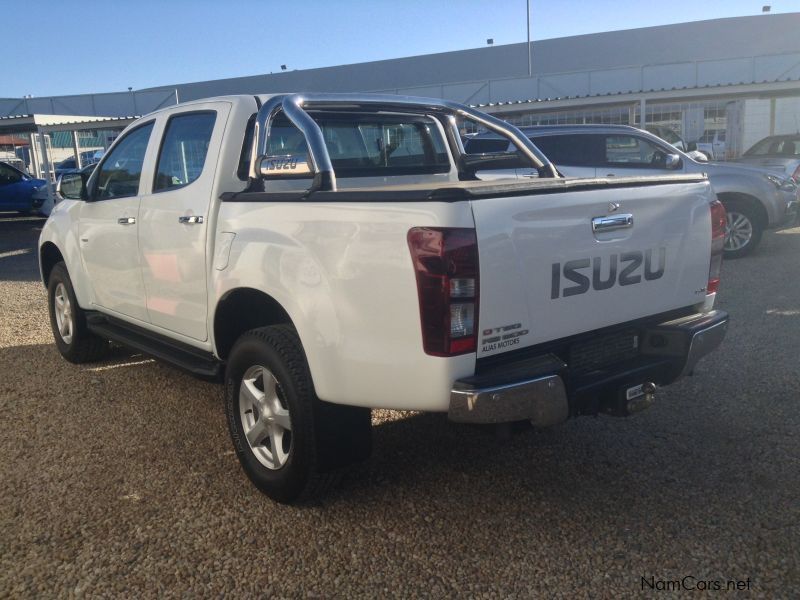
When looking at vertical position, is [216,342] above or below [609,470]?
above

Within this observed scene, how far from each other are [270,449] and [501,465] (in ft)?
4.02

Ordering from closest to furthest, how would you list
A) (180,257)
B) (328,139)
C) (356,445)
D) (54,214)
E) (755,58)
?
(356,445) → (180,257) → (328,139) → (54,214) → (755,58)

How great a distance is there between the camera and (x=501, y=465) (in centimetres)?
397

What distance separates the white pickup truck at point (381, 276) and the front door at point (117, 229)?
0.04 m

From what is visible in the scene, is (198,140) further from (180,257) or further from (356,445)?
(356,445)

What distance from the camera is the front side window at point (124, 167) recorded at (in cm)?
485

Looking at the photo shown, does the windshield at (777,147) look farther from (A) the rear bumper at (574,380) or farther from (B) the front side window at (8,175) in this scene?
(B) the front side window at (8,175)

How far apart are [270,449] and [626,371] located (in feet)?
5.65

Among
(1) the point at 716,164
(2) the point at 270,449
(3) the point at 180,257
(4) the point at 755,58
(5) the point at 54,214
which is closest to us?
(2) the point at 270,449

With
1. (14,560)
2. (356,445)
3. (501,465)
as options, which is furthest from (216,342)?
(501,465)

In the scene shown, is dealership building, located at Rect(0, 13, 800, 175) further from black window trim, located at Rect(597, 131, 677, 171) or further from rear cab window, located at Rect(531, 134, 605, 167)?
rear cab window, located at Rect(531, 134, 605, 167)

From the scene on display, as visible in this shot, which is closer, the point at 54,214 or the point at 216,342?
the point at 216,342

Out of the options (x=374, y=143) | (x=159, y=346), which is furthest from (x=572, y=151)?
(x=159, y=346)

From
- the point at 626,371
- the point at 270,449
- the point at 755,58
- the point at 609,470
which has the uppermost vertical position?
the point at 755,58
